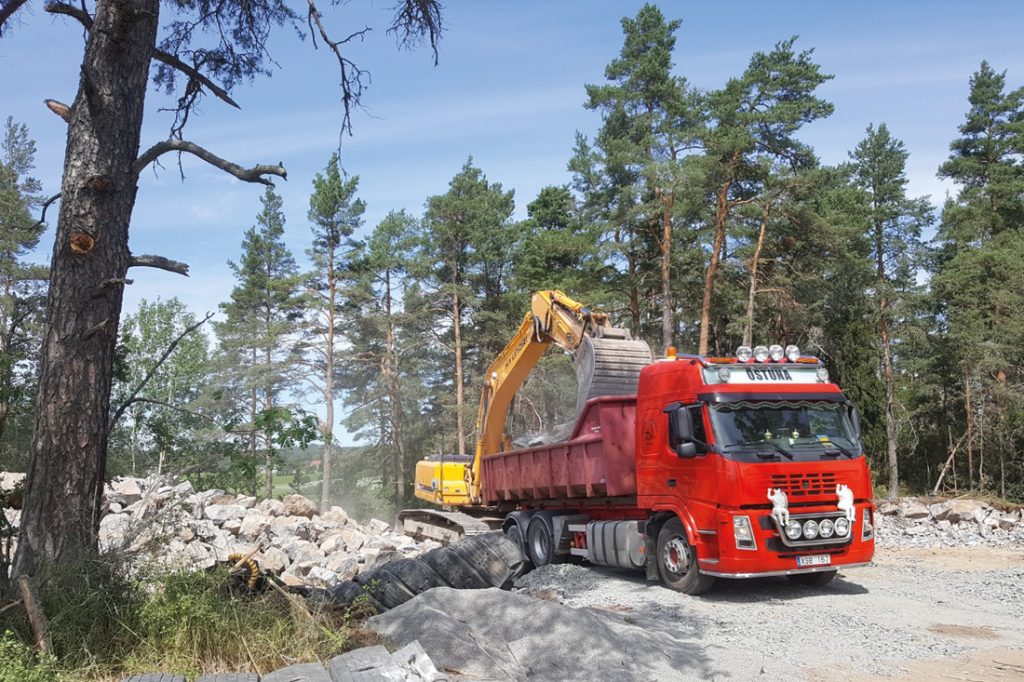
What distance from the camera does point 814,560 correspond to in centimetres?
912

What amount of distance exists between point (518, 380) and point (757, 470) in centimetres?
704

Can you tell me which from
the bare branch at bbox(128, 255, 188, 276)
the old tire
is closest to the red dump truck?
the old tire

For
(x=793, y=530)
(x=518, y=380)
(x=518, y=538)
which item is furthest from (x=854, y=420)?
(x=518, y=380)

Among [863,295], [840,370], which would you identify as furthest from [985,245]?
[840,370]

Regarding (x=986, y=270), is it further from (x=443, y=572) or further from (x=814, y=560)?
(x=443, y=572)

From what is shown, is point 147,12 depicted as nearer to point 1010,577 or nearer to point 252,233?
point 1010,577

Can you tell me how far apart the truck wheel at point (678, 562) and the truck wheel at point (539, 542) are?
278cm

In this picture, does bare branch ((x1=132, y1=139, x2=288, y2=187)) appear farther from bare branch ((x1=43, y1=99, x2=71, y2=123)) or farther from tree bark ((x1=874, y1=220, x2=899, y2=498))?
tree bark ((x1=874, y1=220, x2=899, y2=498))

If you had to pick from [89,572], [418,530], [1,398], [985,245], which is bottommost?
[418,530]

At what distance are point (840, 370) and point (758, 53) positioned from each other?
12154mm

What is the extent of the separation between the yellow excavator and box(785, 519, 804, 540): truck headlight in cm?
360

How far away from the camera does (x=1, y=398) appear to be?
5770 mm

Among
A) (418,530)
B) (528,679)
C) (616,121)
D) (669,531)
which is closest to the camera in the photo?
(528,679)

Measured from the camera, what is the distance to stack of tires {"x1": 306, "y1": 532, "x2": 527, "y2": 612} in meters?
7.58
